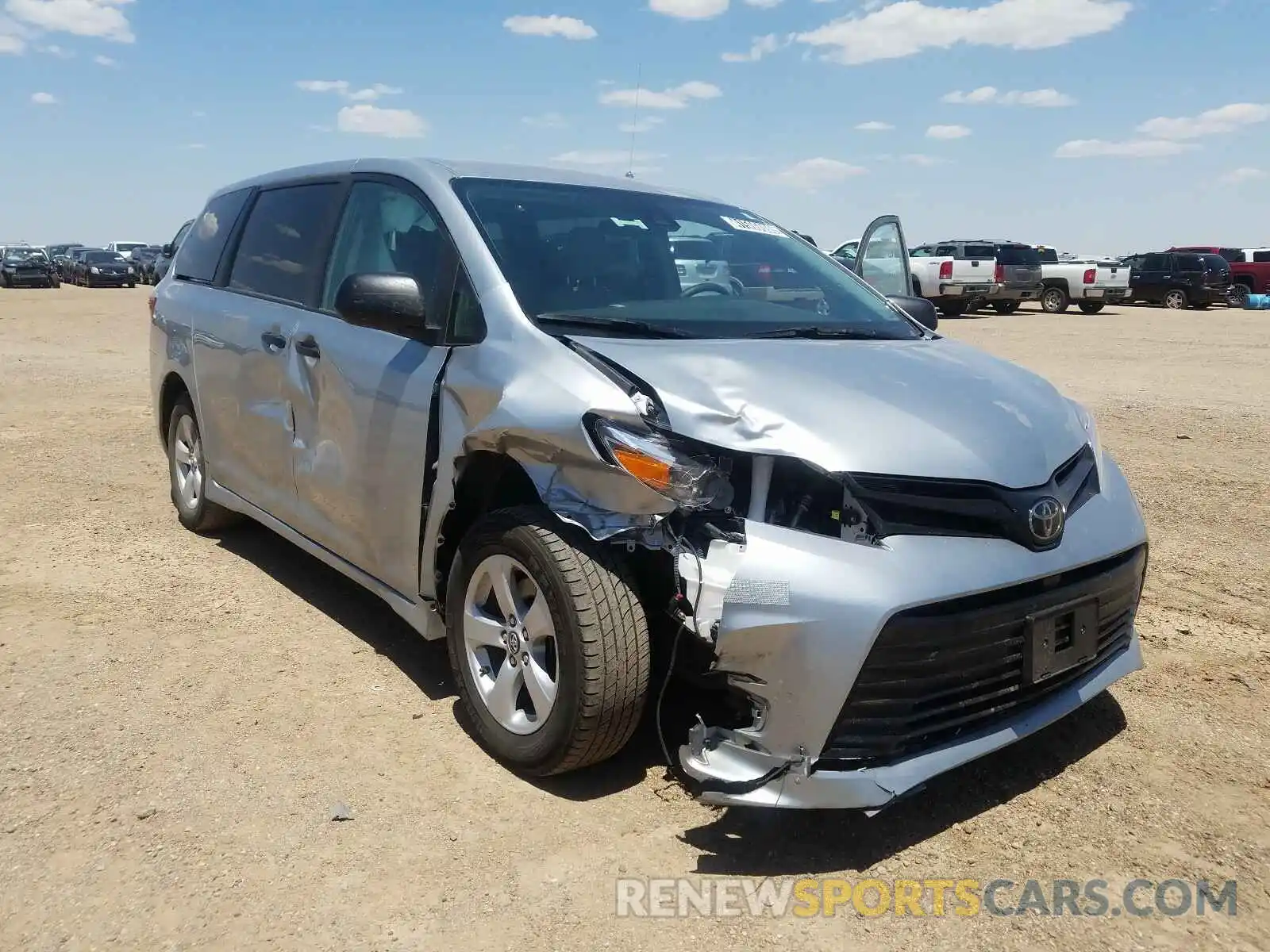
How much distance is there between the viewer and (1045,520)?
2.73m

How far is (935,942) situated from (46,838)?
2328 millimetres

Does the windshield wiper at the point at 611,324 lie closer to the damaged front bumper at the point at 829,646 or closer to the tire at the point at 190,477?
the damaged front bumper at the point at 829,646

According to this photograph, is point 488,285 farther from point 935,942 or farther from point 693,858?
point 935,942

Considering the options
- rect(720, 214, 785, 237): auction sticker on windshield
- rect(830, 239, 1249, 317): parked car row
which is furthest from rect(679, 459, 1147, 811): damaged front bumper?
rect(830, 239, 1249, 317): parked car row

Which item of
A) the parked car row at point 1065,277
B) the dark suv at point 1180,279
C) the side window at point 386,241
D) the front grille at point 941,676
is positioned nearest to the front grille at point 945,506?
the front grille at point 941,676

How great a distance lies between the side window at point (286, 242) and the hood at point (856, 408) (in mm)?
1735

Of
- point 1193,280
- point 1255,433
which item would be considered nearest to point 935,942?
point 1255,433

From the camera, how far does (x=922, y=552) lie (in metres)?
2.55

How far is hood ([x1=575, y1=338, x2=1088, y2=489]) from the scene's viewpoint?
104 inches

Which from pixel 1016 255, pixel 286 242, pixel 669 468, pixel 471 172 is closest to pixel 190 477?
pixel 286 242

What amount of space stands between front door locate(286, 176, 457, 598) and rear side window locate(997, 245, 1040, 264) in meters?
23.1

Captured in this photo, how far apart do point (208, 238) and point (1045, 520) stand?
14.4ft

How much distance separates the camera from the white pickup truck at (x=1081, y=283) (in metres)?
26.6

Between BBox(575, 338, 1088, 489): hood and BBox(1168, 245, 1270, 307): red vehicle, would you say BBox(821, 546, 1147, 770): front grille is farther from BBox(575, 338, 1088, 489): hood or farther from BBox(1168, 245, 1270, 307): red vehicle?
BBox(1168, 245, 1270, 307): red vehicle
